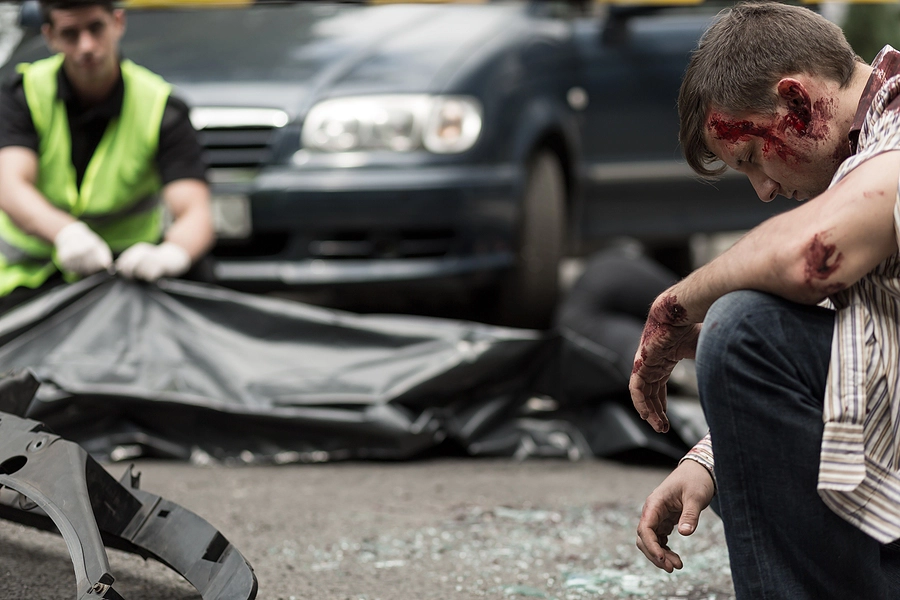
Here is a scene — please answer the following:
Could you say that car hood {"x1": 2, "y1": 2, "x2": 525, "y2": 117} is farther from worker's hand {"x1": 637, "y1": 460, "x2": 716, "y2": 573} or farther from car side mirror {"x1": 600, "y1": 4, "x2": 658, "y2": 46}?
worker's hand {"x1": 637, "y1": 460, "x2": 716, "y2": 573}

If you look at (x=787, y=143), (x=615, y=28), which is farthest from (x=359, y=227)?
(x=787, y=143)

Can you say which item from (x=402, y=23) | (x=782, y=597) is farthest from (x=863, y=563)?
(x=402, y=23)

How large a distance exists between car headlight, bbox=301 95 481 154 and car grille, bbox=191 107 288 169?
6.4 inches

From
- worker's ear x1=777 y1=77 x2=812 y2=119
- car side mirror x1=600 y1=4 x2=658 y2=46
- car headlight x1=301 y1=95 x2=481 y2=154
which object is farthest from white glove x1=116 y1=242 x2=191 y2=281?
car side mirror x1=600 y1=4 x2=658 y2=46

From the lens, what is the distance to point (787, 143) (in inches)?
65.1

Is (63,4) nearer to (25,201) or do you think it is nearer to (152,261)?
(25,201)

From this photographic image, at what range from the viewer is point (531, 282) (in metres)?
4.46

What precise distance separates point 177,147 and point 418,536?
1.80 meters

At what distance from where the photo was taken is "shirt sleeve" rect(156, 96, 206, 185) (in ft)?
12.4

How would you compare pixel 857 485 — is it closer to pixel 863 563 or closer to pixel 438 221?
pixel 863 563

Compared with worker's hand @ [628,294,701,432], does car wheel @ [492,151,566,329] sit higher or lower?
lower

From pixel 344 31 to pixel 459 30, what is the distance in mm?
Answer: 465

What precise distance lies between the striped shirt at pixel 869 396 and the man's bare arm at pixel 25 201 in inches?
104

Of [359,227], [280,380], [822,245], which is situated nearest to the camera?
[822,245]
